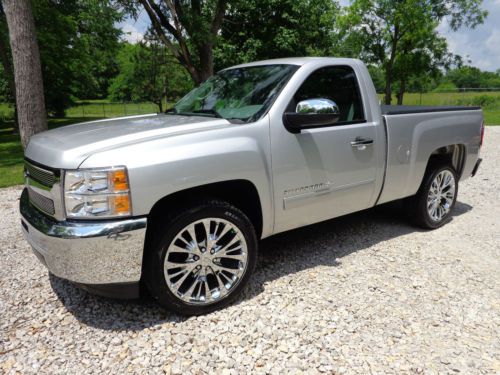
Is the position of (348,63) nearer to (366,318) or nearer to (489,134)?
(366,318)

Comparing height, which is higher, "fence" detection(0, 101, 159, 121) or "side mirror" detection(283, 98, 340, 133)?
"side mirror" detection(283, 98, 340, 133)

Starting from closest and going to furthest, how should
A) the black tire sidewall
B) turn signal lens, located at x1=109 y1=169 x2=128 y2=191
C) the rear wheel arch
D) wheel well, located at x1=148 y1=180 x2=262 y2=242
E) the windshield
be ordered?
turn signal lens, located at x1=109 y1=169 x2=128 y2=191 → wheel well, located at x1=148 y1=180 x2=262 y2=242 → the windshield → the black tire sidewall → the rear wheel arch

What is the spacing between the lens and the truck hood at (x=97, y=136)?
258 centimetres

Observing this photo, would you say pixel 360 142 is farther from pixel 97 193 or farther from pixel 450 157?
pixel 97 193

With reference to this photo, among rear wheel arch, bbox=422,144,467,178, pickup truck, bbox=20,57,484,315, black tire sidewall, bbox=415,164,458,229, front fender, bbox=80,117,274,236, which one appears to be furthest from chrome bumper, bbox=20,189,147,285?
rear wheel arch, bbox=422,144,467,178

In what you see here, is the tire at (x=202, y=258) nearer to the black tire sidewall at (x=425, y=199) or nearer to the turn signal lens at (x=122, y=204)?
the turn signal lens at (x=122, y=204)

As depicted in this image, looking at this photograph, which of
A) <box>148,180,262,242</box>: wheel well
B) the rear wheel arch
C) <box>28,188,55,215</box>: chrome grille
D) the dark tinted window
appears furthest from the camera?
the rear wheel arch

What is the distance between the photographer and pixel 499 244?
4332 mm

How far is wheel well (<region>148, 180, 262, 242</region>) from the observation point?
111 inches

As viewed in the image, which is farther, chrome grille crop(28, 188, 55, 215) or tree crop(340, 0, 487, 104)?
tree crop(340, 0, 487, 104)

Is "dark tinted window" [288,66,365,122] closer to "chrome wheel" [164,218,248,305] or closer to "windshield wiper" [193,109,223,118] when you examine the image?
"windshield wiper" [193,109,223,118]

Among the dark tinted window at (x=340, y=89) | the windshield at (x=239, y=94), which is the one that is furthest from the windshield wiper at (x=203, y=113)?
the dark tinted window at (x=340, y=89)

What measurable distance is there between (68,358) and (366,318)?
207cm

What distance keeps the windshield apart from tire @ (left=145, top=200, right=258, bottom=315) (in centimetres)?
85
